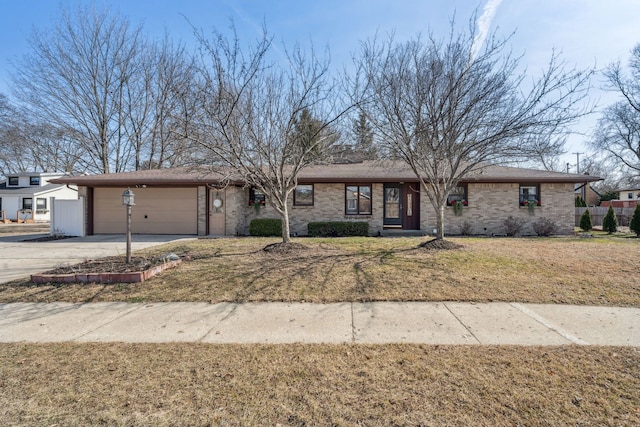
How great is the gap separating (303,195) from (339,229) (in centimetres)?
232

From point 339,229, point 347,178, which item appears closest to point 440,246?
point 339,229

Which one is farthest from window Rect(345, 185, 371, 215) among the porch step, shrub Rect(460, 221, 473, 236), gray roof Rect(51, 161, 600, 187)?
shrub Rect(460, 221, 473, 236)

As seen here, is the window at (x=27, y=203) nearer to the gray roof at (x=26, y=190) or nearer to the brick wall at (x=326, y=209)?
the gray roof at (x=26, y=190)

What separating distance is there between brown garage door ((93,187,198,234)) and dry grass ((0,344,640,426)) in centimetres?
1100

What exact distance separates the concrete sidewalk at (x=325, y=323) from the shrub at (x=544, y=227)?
9.90 m

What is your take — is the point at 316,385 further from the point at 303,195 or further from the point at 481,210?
the point at 481,210

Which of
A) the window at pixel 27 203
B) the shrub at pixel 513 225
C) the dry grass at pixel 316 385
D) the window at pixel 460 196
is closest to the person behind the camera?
the dry grass at pixel 316 385

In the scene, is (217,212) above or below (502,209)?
below

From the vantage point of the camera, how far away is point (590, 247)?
9070mm

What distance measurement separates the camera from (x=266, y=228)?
1295 centimetres

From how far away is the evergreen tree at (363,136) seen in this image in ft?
Result: 28.7

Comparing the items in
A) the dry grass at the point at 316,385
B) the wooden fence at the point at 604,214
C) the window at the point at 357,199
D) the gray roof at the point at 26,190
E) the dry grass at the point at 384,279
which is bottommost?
the dry grass at the point at 316,385

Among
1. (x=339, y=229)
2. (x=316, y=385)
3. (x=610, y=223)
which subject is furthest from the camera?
(x=610, y=223)

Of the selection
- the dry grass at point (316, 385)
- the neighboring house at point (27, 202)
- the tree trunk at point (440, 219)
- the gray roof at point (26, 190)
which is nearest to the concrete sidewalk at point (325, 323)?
the dry grass at point (316, 385)
